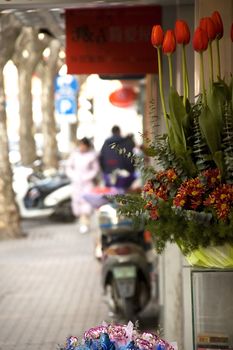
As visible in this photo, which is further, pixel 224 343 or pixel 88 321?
pixel 88 321

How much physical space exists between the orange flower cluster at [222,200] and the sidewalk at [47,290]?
153 inches

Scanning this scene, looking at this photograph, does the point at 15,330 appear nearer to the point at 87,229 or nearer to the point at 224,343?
the point at 224,343

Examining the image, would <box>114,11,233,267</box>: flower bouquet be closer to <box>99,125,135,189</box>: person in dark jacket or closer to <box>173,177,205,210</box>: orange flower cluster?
<box>173,177,205,210</box>: orange flower cluster

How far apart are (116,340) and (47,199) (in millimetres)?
15073

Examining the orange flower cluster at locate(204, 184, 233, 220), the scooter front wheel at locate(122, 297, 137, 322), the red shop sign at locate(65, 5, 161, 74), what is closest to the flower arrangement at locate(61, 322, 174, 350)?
the orange flower cluster at locate(204, 184, 233, 220)

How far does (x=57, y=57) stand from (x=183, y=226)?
944 inches

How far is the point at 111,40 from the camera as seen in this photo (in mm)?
7582

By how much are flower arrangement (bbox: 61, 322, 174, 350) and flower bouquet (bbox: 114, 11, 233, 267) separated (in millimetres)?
453

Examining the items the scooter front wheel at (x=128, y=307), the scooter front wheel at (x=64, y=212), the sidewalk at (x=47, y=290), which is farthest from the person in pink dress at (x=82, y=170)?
the scooter front wheel at (x=128, y=307)

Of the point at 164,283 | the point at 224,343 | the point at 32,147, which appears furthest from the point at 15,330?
the point at 32,147

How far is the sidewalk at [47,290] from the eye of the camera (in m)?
8.55

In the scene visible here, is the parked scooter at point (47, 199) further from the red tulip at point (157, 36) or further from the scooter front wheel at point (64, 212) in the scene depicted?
the red tulip at point (157, 36)

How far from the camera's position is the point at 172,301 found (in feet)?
23.5

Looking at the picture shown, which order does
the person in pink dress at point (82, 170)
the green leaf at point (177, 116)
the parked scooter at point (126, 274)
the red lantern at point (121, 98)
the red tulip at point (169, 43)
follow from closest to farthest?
the green leaf at point (177, 116), the red tulip at point (169, 43), the parked scooter at point (126, 274), the person in pink dress at point (82, 170), the red lantern at point (121, 98)
